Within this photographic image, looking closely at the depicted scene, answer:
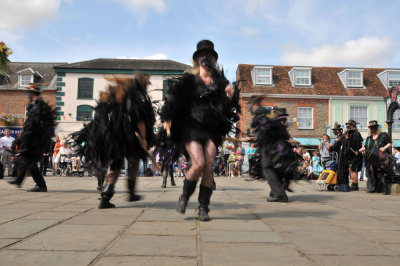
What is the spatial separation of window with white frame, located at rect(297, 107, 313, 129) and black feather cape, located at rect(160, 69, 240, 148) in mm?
24670

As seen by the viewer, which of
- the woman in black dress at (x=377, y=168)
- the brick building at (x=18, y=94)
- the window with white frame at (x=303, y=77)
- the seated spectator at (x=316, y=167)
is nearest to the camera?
the woman in black dress at (x=377, y=168)

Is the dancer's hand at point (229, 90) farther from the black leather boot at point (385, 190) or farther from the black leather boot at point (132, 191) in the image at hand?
the black leather boot at point (385, 190)

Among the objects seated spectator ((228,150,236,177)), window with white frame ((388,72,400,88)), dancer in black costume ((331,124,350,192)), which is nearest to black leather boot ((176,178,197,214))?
dancer in black costume ((331,124,350,192))

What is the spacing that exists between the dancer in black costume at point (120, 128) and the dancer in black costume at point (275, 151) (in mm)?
2142

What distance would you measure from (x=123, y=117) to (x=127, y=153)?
0.47 metres

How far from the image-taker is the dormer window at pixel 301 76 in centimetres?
2873

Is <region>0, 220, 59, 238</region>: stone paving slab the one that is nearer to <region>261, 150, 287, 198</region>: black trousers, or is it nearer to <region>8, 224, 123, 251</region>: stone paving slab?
<region>8, 224, 123, 251</region>: stone paving slab

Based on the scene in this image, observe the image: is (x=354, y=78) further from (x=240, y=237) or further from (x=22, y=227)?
(x=22, y=227)

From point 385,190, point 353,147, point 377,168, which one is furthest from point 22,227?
point 353,147

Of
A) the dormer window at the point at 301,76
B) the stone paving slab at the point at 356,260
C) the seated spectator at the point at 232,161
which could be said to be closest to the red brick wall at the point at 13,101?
the seated spectator at the point at 232,161

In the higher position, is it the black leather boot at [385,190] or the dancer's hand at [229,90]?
the dancer's hand at [229,90]

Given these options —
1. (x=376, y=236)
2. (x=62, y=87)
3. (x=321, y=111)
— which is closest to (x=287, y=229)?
(x=376, y=236)

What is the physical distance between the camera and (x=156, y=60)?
101 ft

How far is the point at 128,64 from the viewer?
29719mm
